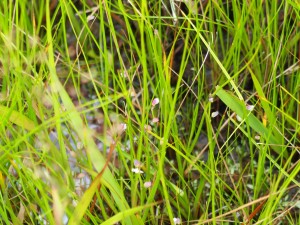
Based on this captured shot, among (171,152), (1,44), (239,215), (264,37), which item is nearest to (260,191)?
(239,215)

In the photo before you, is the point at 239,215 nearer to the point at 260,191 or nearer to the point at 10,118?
the point at 260,191

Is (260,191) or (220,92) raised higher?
(220,92)

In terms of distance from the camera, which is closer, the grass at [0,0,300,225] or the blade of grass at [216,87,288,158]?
the grass at [0,0,300,225]

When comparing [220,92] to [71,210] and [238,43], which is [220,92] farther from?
[71,210]

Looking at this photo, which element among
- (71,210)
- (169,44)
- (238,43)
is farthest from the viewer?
(169,44)

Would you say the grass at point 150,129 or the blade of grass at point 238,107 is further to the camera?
the blade of grass at point 238,107

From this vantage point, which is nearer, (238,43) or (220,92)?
(220,92)

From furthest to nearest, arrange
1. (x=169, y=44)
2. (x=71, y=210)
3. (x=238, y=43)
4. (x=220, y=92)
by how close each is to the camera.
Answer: (x=169, y=44) < (x=238, y=43) < (x=220, y=92) < (x=71, y=210)

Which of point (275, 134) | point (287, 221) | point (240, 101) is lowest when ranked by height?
point (287, 221)
